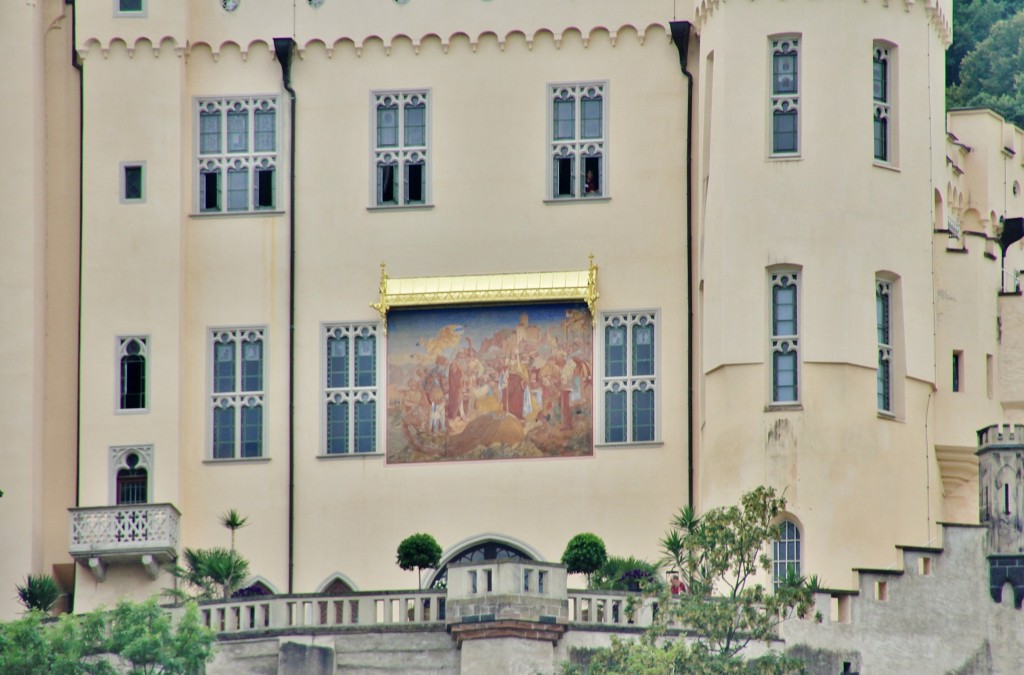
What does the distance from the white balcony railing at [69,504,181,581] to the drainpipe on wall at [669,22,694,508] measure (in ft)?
28.6

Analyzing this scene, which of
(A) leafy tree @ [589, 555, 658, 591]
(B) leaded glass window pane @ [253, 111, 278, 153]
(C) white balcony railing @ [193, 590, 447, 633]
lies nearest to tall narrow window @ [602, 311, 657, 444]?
(A) leafy tree @ [589, 555, 658, 591]

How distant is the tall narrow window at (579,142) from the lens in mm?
55344

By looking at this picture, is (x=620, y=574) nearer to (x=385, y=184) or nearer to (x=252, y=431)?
(x=252, y=431)

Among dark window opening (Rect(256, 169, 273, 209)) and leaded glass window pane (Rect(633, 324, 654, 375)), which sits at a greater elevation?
dark window opening (Rect(256, 169, 273, 209))

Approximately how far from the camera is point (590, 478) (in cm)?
5419

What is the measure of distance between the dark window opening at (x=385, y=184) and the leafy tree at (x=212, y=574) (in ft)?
23.8

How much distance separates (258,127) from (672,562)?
36.5 feet

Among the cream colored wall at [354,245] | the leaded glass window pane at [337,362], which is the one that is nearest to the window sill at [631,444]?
the cream colored wall at [354,245]

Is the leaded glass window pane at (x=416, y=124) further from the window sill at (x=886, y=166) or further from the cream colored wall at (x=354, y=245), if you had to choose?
the window sill at (x=886, y=166)

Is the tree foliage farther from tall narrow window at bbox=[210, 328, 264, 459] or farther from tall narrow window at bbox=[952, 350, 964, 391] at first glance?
tall narrow window at bbox=[952, 350, 964, 391]

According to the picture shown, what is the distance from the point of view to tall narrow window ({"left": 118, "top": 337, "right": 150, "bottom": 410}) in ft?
181

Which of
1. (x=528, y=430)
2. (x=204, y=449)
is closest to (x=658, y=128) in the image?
(x=528, y=430)

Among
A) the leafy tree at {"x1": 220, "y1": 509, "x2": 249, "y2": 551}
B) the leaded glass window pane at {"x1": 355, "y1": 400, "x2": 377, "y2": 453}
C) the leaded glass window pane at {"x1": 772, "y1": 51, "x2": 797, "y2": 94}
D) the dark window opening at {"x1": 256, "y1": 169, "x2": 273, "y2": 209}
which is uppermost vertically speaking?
the leaded glass window pane at {"x1": 772, "y1": 51, "x2": 797, "y2": 94}

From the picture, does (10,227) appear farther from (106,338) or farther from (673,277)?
(673,277)
